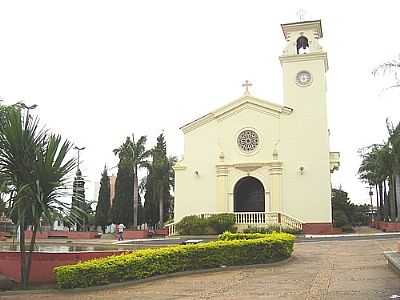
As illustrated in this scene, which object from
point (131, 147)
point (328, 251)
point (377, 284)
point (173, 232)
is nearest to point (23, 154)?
point (377, 284)

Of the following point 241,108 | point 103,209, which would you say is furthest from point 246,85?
point 103,209

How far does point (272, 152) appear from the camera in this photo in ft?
116

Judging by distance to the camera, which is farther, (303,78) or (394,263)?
(303,78)

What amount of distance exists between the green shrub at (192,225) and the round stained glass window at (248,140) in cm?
611

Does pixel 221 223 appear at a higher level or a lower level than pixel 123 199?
lower

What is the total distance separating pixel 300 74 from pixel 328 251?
20.2 meters

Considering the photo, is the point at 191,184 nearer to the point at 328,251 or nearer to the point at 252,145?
the point at 252,145

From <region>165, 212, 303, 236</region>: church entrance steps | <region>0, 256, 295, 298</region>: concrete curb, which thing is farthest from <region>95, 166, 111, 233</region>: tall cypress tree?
<region>0, 256, 295, 298</region>: concrete curb

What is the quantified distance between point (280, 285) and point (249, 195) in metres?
25.0

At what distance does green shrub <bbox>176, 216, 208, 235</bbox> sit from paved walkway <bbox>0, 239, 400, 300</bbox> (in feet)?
55.8

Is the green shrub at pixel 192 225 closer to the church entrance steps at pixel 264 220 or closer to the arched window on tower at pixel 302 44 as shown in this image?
the church entrance steps at pixel 264 220

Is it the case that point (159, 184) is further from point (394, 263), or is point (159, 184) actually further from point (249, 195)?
point (394, 263)

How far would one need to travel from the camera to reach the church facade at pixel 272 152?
34.5 m

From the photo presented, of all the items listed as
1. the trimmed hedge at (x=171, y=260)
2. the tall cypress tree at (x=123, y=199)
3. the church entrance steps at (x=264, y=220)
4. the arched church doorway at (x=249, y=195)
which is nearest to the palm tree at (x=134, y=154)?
the tall cypress tree at (x=123, y=199)
